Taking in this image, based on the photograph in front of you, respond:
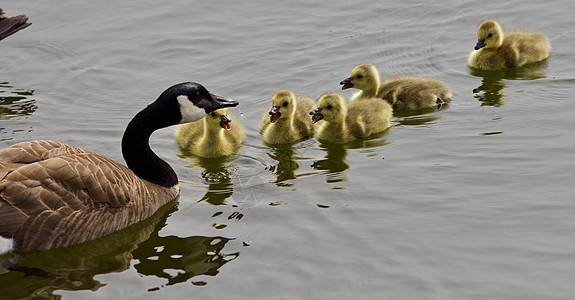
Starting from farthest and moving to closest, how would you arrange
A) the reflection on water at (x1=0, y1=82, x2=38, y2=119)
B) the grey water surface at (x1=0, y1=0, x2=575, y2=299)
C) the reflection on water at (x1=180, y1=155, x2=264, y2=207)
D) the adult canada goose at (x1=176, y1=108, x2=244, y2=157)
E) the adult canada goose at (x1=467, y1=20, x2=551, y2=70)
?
the adult canada goose at (x1=467, y1=20, x2=551, y2=70) < the reflection on water at (x1=0, y1=82, x2=38, y2=119) < the adult canada goose at (x1=176, y1=108, x2=244, y2=157) < the reflection on water at (x1=180, y1=155, x2=264, y2=207) < the grey water surface at (x1=0, y1=0, x2=575, y2=299)

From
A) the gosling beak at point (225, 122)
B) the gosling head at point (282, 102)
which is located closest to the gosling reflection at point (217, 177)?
the gosling beak at point (225, 122)

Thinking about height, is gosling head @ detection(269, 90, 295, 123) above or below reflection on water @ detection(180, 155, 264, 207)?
above

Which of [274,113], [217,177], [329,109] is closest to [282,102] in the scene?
[274,113]

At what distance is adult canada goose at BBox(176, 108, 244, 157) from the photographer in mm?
8367

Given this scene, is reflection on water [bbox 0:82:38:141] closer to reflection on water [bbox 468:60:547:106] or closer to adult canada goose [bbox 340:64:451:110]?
adult canada goose [bbox 340:64:451:110]

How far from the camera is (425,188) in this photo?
7.31 m

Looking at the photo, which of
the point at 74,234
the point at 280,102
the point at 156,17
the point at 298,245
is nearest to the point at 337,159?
the point at 280,102

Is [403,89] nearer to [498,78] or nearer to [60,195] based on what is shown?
[498,78]

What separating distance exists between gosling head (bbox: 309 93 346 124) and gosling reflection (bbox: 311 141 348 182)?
1.04 ft

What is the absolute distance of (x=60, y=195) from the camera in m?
6.35

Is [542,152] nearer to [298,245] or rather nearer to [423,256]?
[423,256]

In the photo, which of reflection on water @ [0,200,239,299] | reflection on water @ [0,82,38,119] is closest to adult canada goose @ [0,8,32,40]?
reflection on water @ [0,82,38,119]

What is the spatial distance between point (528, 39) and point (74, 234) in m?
6.38

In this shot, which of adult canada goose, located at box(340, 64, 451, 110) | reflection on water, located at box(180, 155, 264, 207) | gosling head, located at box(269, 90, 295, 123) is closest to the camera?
reflection on water, located at box(180, 155, 264, 207)
